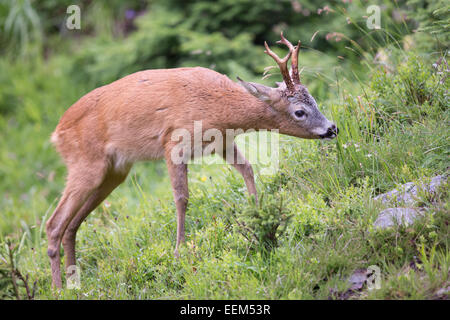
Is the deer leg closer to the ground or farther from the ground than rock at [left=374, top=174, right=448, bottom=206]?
farther from the ground

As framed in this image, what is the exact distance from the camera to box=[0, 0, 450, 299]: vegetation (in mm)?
3723

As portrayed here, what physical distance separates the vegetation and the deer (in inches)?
13.4

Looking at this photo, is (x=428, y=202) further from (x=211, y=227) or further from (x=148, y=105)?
(x=148, y=105)

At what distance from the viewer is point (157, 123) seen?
482 cm

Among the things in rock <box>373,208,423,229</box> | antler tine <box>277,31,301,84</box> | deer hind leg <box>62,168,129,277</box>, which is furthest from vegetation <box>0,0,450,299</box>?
antler tine <box>277,31,301,84</box>

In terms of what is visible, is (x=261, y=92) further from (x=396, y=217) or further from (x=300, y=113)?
(x=396, y=217)

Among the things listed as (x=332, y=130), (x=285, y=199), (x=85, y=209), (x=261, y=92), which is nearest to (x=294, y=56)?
(x=261, y=92)

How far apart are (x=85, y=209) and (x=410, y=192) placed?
3.16m

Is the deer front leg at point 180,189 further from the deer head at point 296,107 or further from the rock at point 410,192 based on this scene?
the rock at point 410,192

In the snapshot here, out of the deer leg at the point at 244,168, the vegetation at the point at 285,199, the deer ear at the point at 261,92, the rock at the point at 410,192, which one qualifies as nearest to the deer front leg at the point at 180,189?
the vegetation at the point at 285,199

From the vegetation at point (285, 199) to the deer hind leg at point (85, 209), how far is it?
0.66ft

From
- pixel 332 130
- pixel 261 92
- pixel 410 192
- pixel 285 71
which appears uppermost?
pixel 285 71

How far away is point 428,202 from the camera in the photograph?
3.96m

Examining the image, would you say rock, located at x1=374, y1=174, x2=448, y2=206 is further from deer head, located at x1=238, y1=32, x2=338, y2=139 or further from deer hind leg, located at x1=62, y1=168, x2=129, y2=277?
deer hind leg, located at x1=62, y1=168, x2=129, y2=277
